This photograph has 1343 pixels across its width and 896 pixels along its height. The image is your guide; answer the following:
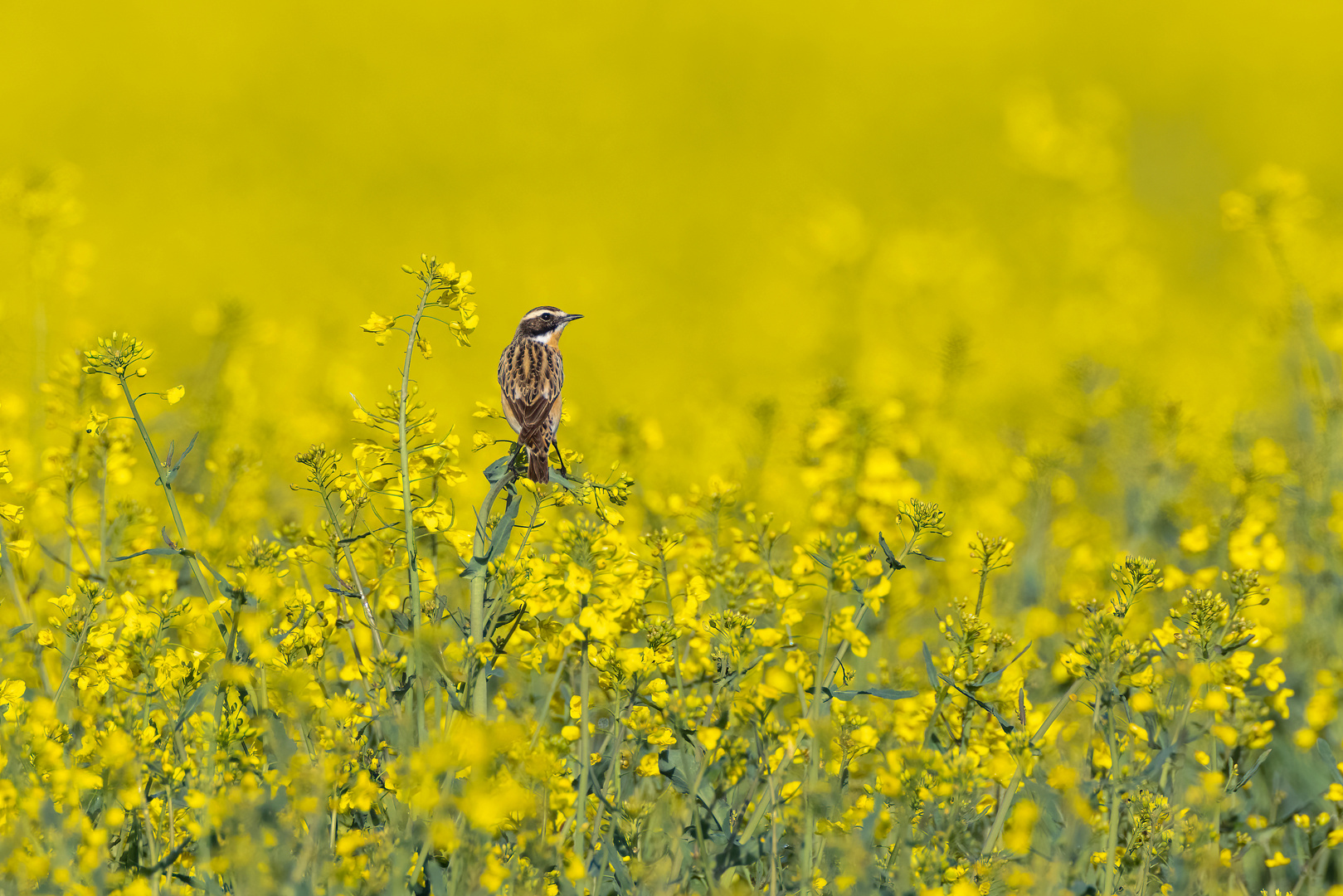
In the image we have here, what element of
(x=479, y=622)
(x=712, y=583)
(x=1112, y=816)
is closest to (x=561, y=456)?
(x=712, y=583)

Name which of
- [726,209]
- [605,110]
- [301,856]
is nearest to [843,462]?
[301,856]

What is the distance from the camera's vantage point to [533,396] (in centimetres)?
363

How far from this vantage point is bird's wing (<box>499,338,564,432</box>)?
Answer: 3521mm

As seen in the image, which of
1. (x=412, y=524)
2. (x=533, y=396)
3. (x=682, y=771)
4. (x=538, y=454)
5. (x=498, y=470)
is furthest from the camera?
(x=533, y=396)

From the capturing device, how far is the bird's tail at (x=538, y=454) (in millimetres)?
3072

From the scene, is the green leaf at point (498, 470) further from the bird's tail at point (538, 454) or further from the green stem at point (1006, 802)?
the green stem at point (1006, 802)

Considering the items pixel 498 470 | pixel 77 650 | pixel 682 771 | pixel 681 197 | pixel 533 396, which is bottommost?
pixel 682 771

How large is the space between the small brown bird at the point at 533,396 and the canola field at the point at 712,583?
0.42 ft

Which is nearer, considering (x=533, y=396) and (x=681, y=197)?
(x=533, y=396)

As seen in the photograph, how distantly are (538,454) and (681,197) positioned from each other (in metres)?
23.9

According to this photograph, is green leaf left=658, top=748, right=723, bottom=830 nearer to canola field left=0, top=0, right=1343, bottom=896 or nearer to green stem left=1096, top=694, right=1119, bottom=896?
canola field left=0, top=0, right=1343, bottom=896

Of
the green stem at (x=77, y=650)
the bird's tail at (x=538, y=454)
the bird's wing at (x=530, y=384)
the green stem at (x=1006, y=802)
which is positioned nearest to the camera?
the green stem at (x=1006, y=802)

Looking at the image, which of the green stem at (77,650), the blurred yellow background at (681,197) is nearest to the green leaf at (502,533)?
the green stem at (77,650)

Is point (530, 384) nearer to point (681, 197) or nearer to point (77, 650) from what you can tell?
point (77, 650)
